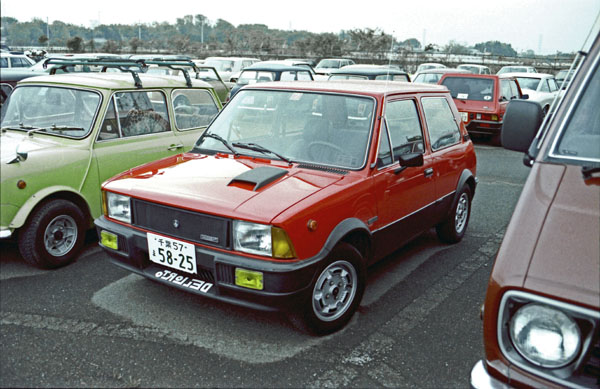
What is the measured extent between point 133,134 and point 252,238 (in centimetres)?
276

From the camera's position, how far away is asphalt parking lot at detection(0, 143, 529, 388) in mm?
3021

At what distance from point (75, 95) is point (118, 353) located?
295 cm

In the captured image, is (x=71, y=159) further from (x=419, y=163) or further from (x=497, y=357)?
(x=497, y=357)

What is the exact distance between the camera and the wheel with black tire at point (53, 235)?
4.31 m

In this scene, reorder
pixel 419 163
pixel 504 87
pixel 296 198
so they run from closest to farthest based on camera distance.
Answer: pixel 296 198
pixel 419 163
pixel 504 87

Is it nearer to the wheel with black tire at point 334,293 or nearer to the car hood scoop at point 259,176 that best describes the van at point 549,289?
the wheel with black tire at point 334,293

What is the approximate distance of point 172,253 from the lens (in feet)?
11.0

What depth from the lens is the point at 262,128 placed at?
4188 millimetres

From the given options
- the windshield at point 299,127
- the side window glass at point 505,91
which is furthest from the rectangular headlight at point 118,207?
the side window glass at point 505,91

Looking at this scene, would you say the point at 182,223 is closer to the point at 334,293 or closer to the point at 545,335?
the point at 334,293

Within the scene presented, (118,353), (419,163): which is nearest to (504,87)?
(419,163)

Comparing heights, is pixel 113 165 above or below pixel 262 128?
below

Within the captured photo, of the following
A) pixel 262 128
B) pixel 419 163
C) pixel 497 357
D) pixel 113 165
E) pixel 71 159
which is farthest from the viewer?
pixel 113 165

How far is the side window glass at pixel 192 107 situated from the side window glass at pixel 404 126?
2.71 meters
